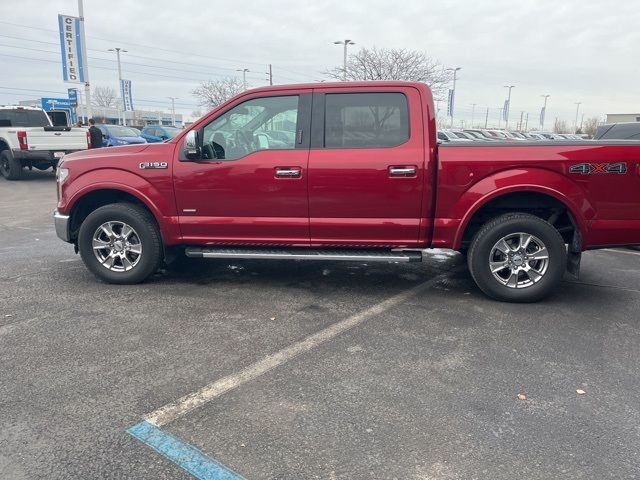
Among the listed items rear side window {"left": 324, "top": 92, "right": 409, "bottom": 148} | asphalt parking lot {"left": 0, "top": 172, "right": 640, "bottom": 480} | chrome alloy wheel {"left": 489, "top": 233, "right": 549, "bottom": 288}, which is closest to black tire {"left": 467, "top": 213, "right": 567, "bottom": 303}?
chrome alloy wheel {"left": 489, "top": 233, "right": 549, "bottom": 288}

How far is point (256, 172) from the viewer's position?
479 centimetres

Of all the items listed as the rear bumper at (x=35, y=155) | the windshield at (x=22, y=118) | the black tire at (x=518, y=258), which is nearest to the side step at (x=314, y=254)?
the black tire at (x=518, y=258)

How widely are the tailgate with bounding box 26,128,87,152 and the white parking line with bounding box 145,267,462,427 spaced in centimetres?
1230

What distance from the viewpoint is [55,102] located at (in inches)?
1599

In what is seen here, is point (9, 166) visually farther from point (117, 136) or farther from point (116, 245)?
point (116, 245)

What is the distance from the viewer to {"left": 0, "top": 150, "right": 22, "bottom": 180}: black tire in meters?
14.4

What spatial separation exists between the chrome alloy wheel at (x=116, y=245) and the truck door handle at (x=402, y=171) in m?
2.67

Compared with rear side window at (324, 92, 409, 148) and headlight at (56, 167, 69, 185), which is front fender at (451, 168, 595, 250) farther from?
headlight at (56, 167, 69, 185)

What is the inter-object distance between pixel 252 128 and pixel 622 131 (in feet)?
21.5

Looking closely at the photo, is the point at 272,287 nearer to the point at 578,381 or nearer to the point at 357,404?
the point at 357,404

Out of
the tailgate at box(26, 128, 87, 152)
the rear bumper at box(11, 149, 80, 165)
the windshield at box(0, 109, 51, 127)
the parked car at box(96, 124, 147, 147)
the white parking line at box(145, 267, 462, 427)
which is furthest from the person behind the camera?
the parked car at box(96, 124, 147, 147)

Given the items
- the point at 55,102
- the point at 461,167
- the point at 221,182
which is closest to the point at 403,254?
the point at 461,167

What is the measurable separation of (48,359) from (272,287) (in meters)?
2.23

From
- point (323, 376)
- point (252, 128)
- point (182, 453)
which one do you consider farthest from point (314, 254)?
point (182, 453)
